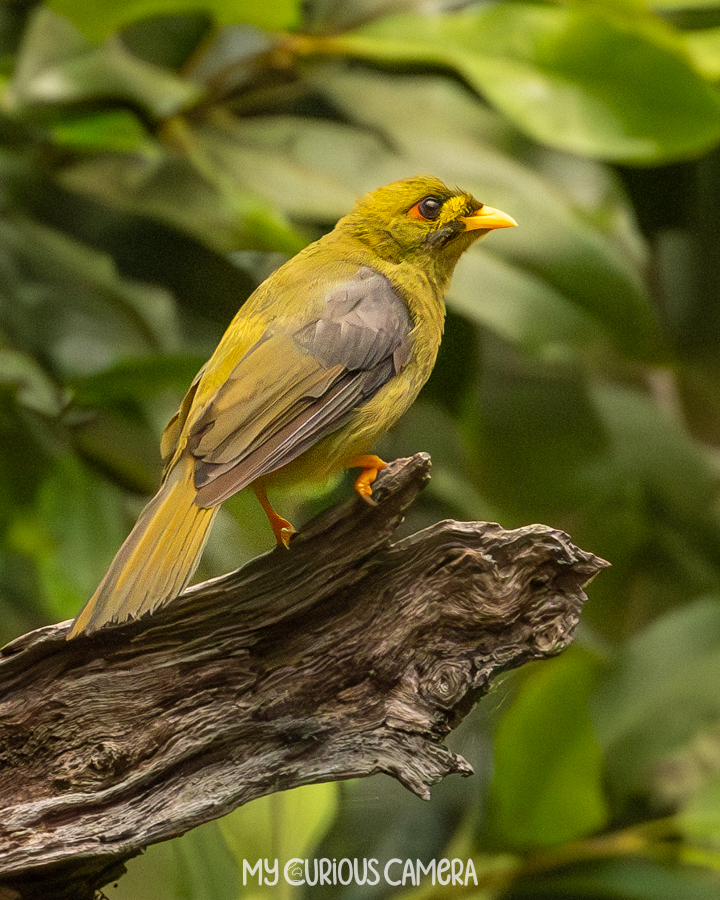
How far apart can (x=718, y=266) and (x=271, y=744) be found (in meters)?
Result: 1.95

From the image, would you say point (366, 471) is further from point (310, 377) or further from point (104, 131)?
point (104, 131)

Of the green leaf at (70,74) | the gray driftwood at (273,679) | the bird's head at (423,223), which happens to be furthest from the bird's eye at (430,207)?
the green leaf at (70,74)

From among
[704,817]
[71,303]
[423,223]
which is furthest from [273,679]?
[704,817]

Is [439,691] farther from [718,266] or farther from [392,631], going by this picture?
[718,266]

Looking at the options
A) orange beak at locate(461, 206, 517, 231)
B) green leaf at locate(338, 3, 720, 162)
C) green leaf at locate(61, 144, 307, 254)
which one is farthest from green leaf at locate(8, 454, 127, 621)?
green leaf at locate(338, 3, 720, 162)

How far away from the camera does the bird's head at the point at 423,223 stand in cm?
142

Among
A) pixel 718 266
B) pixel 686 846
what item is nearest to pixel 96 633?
pixel 686 846

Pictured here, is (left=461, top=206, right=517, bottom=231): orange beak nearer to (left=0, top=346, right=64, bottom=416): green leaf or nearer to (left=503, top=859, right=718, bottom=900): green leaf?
(left=0, top=346, right=64, bottom=416): green leaf

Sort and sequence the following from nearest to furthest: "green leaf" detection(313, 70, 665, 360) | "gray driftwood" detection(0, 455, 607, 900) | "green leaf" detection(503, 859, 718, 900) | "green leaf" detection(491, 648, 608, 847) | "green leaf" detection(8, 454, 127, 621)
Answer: "gray driftwood" detection(0, 455, 607, 900) → "green leaf" detection(491, 648, 608, 847) → "green leaf" detection(8, 454, 127, 621) → "green leaf" detection(503, 859, 718, 900) → "green leaf" detection(313, 70, 665, 360)

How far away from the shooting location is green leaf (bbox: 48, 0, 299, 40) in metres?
2.14

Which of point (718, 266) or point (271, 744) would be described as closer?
point (271, 744)

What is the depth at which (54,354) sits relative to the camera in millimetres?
2131

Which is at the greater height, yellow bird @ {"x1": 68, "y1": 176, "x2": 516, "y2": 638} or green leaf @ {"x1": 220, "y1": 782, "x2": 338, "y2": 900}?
yellow bird @ {"x1": 68, "y1": 176, "x2": 516, "y2": 638}

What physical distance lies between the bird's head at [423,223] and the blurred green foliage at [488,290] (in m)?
0.35
